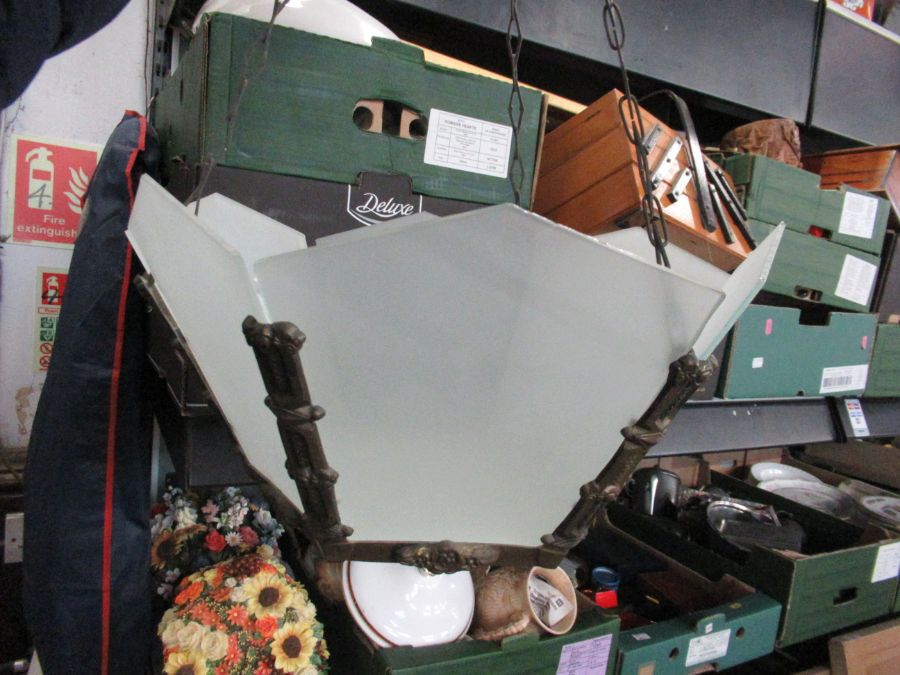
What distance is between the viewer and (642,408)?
1.01 feet

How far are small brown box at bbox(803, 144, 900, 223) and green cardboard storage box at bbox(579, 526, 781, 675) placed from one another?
93 cm

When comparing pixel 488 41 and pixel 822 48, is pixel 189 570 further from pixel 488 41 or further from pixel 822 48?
pixel 822 48

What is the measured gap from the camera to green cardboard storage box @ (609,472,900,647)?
0.90m

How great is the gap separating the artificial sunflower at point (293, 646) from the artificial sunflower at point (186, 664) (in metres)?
0.07

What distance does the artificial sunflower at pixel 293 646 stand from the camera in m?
0.59

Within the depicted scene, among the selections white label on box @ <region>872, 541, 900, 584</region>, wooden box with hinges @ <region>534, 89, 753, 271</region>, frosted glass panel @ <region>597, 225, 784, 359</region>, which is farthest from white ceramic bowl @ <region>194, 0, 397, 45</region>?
white label on box @ <region>872, 541, 900, 584</region>

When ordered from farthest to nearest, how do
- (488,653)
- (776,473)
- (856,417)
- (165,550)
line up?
(776,473) < (856,417) < (165,550) < (488,653)

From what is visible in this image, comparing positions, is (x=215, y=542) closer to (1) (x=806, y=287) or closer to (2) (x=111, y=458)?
(2) (x=111, y=458)

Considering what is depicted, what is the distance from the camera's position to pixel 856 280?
1.17m

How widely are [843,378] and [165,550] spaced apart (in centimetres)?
129

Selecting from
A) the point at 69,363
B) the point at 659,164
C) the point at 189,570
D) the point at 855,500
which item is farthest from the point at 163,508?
the point at 855,500

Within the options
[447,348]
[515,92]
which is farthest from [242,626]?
[515,92]

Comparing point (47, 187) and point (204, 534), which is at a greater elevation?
point (47, 187)

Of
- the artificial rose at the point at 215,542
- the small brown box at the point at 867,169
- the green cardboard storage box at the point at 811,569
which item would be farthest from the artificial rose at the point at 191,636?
the small brown box at the point at 867,169
